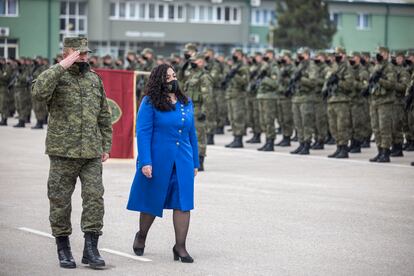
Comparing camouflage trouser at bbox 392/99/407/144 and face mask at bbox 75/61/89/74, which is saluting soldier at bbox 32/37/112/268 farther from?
camouflage trouser at bbox 392/99/407/144

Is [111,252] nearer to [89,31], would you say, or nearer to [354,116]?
[354,116]

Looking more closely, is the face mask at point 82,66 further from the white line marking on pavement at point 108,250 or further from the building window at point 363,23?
the building window at point 363,23

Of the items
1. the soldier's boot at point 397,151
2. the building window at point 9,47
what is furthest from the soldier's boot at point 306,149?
the building window at point 9,47

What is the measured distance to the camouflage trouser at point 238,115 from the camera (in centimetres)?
2375

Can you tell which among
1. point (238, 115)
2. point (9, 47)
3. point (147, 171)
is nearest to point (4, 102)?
point (238, 115)

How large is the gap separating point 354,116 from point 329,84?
1.43m

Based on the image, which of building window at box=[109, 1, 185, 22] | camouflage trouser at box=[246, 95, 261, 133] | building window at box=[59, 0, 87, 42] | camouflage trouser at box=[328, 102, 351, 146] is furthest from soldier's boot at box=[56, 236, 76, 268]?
building window at box=[109, 1, 185, 22]

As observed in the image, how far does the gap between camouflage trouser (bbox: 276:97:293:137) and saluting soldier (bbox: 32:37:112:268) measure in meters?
15.4

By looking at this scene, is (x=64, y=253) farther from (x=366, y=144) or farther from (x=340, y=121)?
(x=366, y=144)

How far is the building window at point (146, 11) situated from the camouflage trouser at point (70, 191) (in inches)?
2706

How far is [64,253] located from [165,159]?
118 centimetres

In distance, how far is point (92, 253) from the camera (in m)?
8.85

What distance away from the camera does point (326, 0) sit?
73.9 meters

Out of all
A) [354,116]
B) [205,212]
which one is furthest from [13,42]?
[205,212]
